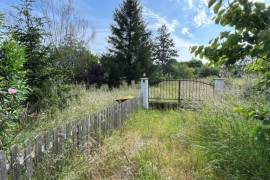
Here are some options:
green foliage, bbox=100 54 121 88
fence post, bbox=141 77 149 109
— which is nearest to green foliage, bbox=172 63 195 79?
green foliage, bbox=100 54 121 88

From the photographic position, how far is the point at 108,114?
5.94m

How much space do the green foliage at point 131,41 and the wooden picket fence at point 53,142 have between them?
16.2 m

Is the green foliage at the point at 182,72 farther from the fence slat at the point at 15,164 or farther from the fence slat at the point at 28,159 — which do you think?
the fence slat at the point at 15,164

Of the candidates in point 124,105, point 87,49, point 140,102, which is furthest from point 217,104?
point 87,49

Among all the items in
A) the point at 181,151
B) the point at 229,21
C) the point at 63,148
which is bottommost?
the point at 181,151

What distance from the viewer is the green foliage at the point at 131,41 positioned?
22.6 metres

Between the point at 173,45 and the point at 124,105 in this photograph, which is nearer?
the point at 124,105

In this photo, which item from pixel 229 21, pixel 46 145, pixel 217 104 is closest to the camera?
pixel 229 21

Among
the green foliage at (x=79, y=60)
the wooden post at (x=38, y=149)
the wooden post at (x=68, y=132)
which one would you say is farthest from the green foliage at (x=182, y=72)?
the wooden post at (x=38, y=149)

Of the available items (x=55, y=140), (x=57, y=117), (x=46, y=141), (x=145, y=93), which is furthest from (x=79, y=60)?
(x=46, y=141)

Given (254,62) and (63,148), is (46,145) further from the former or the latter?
(254,62)

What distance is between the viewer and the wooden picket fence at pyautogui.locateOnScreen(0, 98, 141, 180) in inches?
108

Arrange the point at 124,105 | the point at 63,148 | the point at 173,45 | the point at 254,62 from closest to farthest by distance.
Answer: the point at 254,62, the point at 63,148, the point at 124,105, the point at 173,45

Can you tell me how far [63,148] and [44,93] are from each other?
4.31 metres
